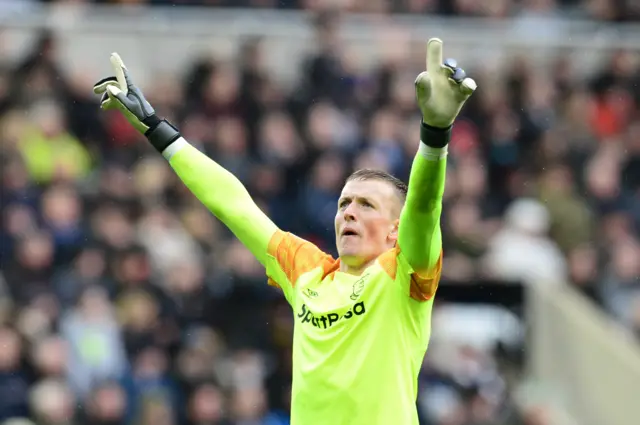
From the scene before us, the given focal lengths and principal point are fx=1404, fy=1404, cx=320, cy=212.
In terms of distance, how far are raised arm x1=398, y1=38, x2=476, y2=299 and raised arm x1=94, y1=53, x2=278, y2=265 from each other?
Answer: 3.46 feet

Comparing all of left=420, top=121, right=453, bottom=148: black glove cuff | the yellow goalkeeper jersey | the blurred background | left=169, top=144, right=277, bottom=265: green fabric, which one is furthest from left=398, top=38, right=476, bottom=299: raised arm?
the blurred background

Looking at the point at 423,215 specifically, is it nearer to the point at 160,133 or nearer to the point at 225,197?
the point at 225,197

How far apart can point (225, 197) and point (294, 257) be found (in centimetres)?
49

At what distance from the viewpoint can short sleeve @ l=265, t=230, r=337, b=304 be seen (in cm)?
660

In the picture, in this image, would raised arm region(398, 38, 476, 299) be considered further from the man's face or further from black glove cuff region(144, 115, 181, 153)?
black glove cuff region(144, 115, 181, 153)

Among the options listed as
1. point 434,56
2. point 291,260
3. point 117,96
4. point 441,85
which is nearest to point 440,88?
point 441,85

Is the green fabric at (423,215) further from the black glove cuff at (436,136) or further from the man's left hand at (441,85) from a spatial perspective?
the man's left hand at (441,85)

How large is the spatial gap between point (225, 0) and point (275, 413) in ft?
20.5

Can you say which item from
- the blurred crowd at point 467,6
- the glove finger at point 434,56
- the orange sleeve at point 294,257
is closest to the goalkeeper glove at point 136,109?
the orange sleeve at point 294,257

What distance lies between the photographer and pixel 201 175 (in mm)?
6906

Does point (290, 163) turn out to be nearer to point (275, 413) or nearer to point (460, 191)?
point (460, 191)

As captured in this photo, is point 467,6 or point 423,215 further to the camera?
point 467,6

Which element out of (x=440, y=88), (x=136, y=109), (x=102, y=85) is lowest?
(x=136, y=109)

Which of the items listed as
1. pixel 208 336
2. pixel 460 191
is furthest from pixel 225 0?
pixel 208 336
